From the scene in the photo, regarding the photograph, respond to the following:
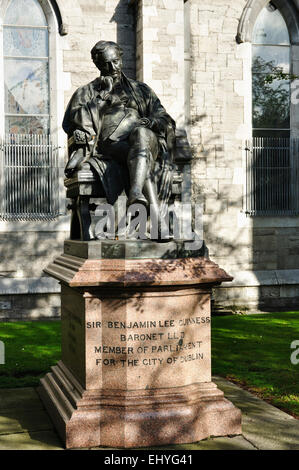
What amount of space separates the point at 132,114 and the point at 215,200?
6969 mm

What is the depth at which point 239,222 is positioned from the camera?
12750mm

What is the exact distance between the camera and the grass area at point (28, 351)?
7.20m

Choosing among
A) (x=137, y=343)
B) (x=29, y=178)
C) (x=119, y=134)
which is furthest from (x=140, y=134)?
(x=29, y=178)

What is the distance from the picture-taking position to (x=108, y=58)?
587 centimetres

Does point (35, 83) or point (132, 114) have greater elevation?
point (35, 83)

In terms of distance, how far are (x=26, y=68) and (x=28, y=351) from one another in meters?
5.88

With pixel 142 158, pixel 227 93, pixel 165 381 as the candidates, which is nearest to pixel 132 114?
pixel 142 158

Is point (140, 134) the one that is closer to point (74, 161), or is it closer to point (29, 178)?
point (74, 161)

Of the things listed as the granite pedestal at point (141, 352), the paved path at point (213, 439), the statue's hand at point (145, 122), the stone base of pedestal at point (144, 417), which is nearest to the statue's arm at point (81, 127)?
the statue's hand at point (145, 122)

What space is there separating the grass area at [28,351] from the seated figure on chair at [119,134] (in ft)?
8.55

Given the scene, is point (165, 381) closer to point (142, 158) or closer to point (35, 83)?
point (142, 158)

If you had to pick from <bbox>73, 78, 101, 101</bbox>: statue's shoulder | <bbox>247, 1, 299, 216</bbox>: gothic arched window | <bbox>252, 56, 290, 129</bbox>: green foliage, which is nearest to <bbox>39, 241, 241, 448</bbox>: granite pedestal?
<bbox>73, 78, 101, 101</bbox>: statue's shoulder

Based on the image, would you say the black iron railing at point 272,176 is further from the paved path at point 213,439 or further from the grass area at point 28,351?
the paved path at point 213,439

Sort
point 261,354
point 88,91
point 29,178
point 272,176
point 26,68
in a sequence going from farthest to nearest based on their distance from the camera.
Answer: point 272,176 < point 26,68 < point 29,178 < point 261,354 < point 88,91
